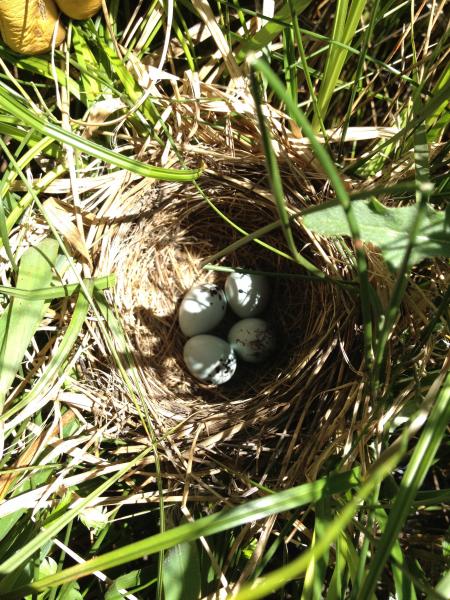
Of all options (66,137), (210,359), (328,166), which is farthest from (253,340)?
(328,166)

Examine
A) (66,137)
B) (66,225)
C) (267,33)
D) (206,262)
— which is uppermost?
(267,33)

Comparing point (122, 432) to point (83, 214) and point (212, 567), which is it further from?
point (83, 214)

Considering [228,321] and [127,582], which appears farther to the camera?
[228,321]

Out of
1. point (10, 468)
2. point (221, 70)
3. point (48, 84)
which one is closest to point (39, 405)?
point (10, 468)

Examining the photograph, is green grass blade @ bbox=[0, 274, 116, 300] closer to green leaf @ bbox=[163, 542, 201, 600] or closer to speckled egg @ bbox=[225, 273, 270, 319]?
speckled egg @ bbox=[225, 273, 270, 319]

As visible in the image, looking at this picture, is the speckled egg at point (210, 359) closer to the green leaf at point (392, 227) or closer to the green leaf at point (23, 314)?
the green leaf at point (23, 314)

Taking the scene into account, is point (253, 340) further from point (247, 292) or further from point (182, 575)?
point (182, 575)
